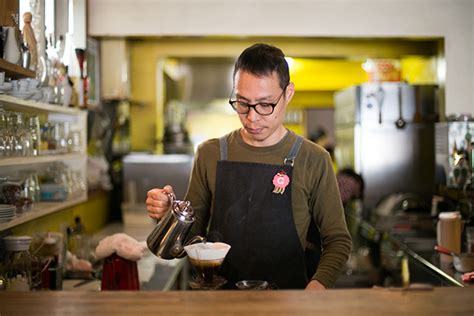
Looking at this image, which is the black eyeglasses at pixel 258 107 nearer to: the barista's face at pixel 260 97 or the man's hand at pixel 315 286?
the barista's face at pixel 260 97

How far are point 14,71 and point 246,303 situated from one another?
1.33 meters

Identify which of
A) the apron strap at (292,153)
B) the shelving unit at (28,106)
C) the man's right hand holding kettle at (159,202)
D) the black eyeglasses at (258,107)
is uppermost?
the shelving unit at (28,106)

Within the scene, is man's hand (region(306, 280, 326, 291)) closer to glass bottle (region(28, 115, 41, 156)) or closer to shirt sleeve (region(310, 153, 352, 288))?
shirt sleeve (region(310, 153, 352, 288))

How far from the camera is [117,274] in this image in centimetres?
273

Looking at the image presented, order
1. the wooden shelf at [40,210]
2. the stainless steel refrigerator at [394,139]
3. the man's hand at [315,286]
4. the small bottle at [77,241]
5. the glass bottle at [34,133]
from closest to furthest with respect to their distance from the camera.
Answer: the man's hand at [315,286]
the wooden shelf at [40,210]
the glass bottle at [34,133]
the small bottle at [77,241]
the stainless steel refrigerator at [394,139]

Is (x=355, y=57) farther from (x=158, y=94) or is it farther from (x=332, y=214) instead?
(x=332, y=214)

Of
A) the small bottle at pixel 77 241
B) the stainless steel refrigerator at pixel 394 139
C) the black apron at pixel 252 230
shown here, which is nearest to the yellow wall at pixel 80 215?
the small bottle at pixel 77 241

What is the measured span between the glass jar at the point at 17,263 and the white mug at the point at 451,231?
202cm

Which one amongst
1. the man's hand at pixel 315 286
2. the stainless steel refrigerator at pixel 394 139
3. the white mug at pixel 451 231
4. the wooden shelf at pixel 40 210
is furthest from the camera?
the stainless steel refrigerator at pixel 394 139

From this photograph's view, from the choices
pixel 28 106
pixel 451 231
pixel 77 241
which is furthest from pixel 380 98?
pixel 28 106

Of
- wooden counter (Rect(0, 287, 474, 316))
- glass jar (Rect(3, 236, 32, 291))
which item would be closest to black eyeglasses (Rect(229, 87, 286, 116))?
wooden counter (Rect(0, 287, 474, 316))

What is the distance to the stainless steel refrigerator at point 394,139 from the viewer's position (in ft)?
17.4

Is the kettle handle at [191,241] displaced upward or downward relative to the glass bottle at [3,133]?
downward

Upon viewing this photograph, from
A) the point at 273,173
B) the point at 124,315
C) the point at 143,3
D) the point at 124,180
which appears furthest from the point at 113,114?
the point at 124,315
